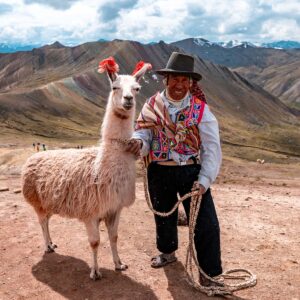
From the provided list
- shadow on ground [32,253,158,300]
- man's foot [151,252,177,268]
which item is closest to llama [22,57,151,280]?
shadow on ground [32,253,158,300]

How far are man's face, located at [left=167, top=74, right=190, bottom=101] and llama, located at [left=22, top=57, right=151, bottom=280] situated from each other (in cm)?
46

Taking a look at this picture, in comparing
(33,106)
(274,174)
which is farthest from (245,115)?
(274,174)

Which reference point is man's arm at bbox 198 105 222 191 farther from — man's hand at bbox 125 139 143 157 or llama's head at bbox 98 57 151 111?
llama's head at bbox 98 57 151 111

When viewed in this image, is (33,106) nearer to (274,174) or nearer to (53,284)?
(274,174)

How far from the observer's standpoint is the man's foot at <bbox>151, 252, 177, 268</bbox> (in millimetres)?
5562

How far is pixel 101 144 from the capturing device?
5.13 m

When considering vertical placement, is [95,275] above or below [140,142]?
below

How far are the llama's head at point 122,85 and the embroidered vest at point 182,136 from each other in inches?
20.0

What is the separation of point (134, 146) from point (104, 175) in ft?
1.87

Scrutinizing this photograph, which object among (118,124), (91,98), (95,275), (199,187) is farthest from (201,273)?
(91,98)

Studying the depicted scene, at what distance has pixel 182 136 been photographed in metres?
4.64

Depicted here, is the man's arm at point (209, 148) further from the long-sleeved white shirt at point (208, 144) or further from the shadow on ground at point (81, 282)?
the shadow on ground at point (81, 282)

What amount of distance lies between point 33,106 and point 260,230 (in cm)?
5429

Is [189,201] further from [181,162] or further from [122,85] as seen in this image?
[122,85]
